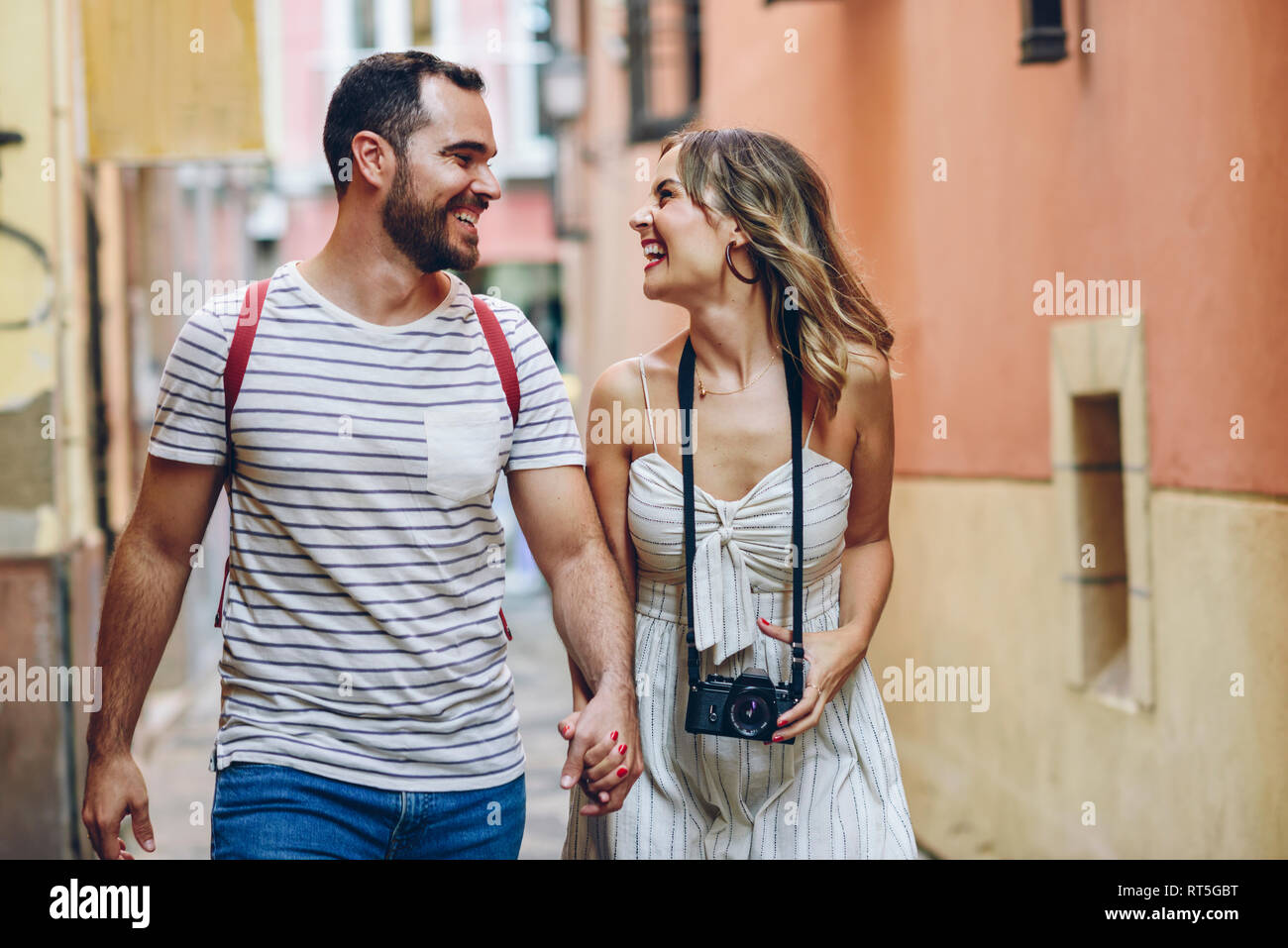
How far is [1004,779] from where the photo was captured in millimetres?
6430

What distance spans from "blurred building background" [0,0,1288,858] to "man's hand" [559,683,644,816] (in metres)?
1.40

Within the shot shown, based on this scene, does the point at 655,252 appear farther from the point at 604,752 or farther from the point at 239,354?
the point at 604,752

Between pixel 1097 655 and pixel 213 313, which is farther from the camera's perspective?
pixel 1097 655

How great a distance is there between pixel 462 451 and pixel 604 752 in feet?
1.98

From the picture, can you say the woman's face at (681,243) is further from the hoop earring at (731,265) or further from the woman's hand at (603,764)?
the woman's hand at (603,764)

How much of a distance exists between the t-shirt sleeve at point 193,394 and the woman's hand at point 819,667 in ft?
3.52

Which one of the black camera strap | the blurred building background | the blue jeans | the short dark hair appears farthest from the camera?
the blurred building background

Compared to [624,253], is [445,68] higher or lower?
lower

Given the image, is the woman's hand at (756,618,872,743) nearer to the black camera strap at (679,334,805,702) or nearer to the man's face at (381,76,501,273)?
the black camera strap at (679,334,805,702)

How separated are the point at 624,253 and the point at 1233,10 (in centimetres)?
1105

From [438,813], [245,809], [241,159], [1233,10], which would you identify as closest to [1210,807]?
[1233,10]

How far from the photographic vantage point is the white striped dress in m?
3.09

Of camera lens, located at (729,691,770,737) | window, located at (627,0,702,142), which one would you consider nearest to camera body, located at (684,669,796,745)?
camera lens, located at (729,691,770,737)
